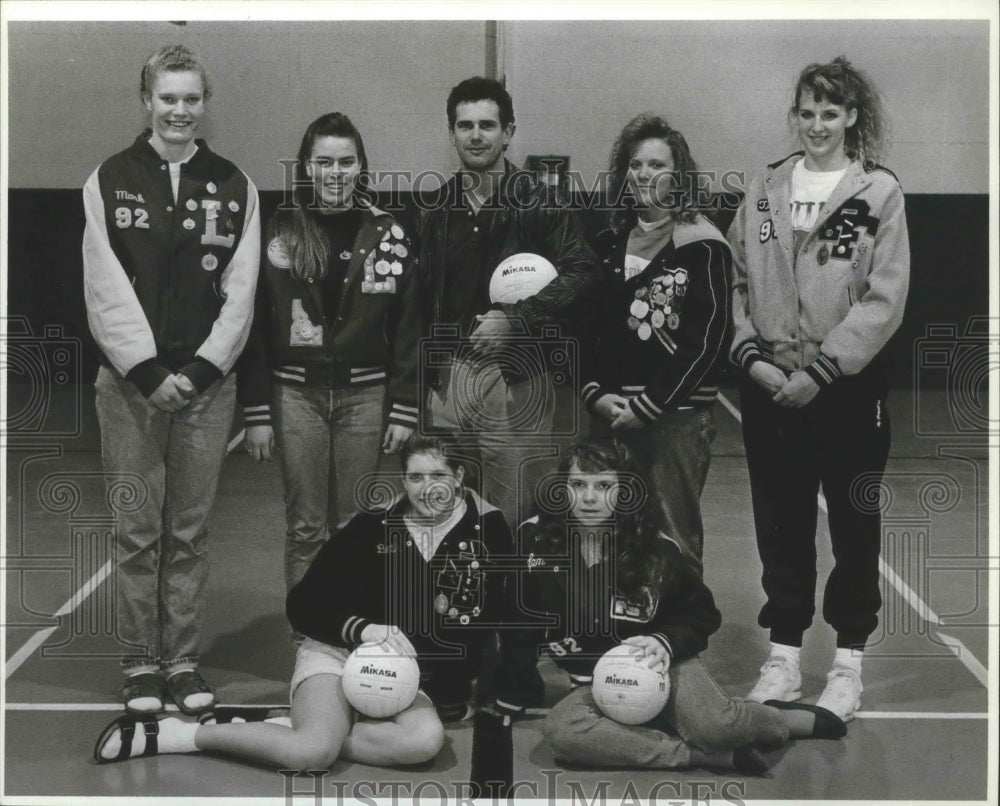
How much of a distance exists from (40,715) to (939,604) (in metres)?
2.80

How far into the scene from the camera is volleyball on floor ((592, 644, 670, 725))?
3746mm

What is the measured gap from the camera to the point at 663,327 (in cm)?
397

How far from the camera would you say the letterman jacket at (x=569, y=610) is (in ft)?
12.8

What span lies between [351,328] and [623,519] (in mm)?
984

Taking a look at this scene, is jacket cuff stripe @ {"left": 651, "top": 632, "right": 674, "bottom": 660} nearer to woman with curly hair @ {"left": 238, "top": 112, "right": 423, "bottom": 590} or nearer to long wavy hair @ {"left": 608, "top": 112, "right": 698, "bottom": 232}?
woman with curly hair @ {"left": 238, "top": 112, "right": 423, "bottom": 590}

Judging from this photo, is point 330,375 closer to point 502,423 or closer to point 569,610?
point 502,423

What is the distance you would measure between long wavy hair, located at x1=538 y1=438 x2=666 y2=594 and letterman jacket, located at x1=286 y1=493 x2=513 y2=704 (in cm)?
15

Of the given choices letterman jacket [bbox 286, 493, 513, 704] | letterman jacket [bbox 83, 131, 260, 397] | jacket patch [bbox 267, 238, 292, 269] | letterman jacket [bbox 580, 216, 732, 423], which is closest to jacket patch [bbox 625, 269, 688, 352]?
letterman jacket [bbox 580, 216, 732, 423]

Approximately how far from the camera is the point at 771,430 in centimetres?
402

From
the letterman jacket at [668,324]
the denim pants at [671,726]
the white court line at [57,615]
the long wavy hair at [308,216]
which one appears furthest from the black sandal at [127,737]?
the letterman jacket at [668,324]

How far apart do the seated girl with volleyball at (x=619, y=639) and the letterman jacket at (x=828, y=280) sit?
59 cm

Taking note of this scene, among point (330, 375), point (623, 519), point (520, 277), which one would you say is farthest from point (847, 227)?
point (330, 375)

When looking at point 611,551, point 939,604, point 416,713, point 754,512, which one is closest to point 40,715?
point 416,713

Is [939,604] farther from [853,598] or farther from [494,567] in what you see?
[494,567]
